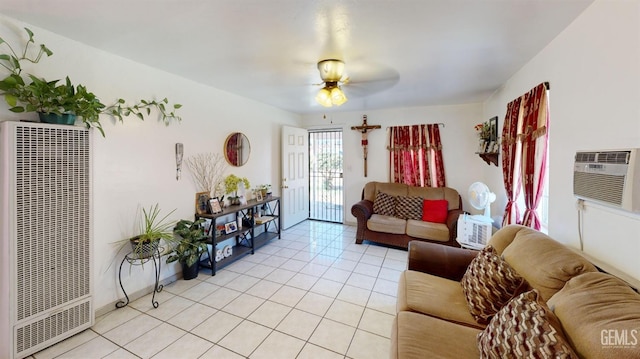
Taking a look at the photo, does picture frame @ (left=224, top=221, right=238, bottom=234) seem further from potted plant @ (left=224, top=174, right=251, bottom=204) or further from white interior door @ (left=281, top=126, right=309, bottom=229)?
white interior door @ (left=281, top=126, right=309, bottom=229)

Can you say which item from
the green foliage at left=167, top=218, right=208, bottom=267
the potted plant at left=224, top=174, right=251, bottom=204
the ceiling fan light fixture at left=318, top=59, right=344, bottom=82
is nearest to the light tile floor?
the green foliage at left=167, top=218, right=208, bottom=267

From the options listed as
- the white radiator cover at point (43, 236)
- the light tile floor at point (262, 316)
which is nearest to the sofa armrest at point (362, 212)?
the light tile floor at point (262, 316)

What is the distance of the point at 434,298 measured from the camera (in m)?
1.68

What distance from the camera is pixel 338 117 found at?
5.04 meters

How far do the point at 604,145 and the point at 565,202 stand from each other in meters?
0.52

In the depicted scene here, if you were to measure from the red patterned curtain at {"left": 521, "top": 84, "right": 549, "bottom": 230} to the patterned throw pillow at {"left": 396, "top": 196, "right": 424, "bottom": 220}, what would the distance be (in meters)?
1.63

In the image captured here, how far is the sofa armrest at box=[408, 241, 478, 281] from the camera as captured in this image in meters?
2.05

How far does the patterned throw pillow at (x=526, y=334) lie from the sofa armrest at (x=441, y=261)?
0.90 meters

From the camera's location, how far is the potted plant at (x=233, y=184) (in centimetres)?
342

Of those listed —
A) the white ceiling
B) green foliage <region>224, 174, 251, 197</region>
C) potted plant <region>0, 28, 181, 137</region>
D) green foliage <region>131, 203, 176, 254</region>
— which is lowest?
green foliage <region>131, 203, 176, 254</region>

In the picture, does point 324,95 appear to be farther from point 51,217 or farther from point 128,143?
point 51,217

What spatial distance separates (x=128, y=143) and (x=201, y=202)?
1053 millimetres

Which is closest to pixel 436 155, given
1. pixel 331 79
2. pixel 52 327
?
pixel 331 79

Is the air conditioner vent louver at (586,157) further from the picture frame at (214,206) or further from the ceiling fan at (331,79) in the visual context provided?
the picture frame at (214,206)
